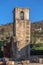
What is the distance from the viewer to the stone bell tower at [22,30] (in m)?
20.4

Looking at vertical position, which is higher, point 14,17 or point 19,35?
point 14,17

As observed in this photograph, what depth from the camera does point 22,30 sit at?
20.8m

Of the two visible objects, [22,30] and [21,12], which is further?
[21,12]

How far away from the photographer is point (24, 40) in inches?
814

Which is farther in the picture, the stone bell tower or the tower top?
the tower top

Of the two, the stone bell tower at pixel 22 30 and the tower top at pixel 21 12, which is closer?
the stone bell tower at pixel 22 30

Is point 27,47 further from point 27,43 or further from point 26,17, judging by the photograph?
point 26,17

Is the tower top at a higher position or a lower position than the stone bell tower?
higher

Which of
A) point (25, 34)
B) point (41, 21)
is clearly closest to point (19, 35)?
point (25, 34)

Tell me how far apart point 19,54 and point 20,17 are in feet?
10.9

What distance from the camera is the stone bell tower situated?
66.9 feet

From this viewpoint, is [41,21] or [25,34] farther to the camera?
[41,21]

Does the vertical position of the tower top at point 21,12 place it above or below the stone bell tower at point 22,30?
above

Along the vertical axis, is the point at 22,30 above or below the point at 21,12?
below
